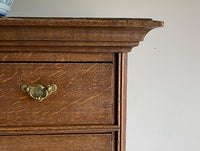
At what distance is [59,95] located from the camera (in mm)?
699

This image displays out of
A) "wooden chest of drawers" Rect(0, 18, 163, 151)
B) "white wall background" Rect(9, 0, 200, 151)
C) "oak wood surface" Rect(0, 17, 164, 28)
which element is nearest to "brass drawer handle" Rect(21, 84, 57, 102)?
"wooden chest of drawers" Rect(0, 18, 163, 151)

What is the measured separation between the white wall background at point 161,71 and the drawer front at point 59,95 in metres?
0.48

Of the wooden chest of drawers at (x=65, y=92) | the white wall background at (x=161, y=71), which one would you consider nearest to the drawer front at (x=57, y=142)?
the wooden chest of drawers at (x=65, y=92)

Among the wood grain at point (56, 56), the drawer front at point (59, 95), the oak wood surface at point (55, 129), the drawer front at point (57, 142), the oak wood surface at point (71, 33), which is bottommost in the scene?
the drawer front at point (57, 142)

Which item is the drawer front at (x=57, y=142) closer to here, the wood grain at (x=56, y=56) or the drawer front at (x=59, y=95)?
the drawer front at (x=59, y=95)

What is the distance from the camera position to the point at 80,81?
700 millimetres

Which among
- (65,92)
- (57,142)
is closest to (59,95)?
(65,92)

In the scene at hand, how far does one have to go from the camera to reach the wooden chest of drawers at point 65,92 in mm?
683

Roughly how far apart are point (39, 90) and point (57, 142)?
137mm

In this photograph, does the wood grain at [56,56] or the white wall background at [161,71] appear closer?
the wood grain at [56,56]

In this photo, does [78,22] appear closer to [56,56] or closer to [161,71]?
[56,56]

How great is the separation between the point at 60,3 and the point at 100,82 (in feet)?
1.77

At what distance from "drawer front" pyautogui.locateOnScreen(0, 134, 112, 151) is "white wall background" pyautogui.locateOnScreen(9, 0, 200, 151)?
0.48 meters

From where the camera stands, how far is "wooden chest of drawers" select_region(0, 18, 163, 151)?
68 centimetres
